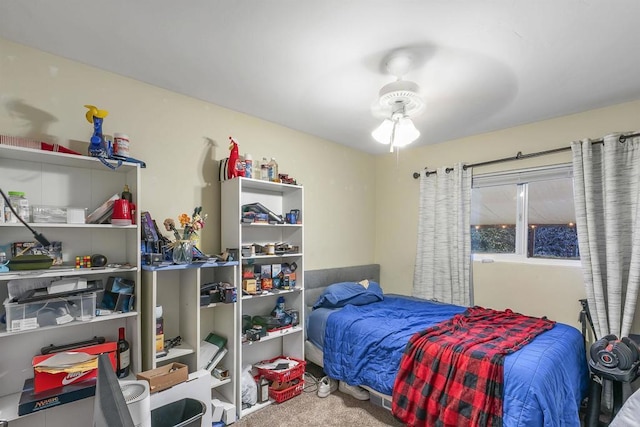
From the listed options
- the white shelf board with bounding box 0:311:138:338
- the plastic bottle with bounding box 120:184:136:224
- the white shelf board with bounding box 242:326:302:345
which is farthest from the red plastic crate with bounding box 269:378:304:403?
the plastic bottle with bounding box 120:184:136:224

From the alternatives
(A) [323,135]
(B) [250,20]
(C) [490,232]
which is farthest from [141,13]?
(C) [490,232]

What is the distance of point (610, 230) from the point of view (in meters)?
2.46

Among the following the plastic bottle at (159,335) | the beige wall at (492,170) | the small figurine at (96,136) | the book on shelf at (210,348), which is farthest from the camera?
the beige wall at (492,170)

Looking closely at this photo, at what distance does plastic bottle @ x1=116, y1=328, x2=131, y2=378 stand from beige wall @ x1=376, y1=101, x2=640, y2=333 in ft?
9.73

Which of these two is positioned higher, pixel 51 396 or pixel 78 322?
pixel 78 322

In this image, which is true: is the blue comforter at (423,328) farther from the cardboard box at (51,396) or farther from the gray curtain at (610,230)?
the cardboard box at (51,396)

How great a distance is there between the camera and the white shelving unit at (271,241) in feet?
8.42

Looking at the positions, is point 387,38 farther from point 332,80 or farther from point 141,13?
point 141,13

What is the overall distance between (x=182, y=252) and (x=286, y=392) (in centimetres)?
141


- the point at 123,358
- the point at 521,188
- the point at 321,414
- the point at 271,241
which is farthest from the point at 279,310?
the point at 521,188

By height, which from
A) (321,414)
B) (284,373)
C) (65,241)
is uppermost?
(65,241)

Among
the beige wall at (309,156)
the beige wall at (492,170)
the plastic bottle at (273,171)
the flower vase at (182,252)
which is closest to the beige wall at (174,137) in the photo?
the beige wall at (309,156)

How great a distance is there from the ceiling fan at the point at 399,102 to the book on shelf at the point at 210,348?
1.93 meters

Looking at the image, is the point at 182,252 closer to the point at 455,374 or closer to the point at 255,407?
the point at 255,407
